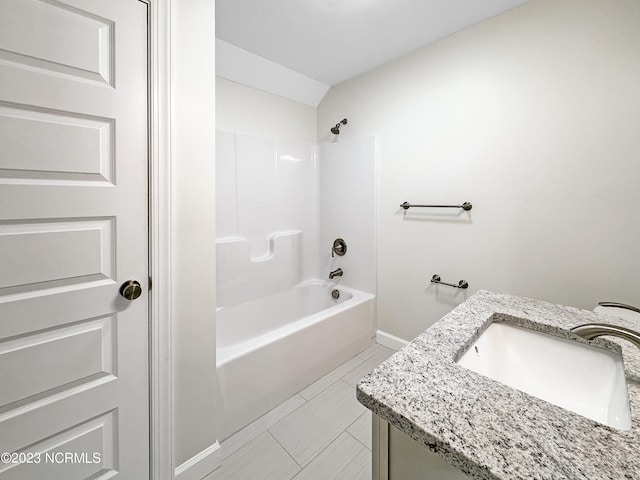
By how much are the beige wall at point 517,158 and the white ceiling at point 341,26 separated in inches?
5.6

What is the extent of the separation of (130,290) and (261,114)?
190 centimetres

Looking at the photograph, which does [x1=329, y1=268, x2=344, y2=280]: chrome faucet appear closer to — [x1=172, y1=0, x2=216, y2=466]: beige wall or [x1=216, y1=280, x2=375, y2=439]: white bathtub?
[x1=216, y1=280, x2=375, y2=439]: white bathtub

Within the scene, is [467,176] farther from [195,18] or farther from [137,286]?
[137,286]

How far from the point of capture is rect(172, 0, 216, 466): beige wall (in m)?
1.08

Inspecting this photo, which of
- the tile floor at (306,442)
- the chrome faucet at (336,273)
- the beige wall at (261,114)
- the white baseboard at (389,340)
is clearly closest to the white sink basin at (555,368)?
the tile floor at (306,442)

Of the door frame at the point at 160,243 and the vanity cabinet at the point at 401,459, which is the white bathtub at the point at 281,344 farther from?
the vanity cabinet at the point at 401,459

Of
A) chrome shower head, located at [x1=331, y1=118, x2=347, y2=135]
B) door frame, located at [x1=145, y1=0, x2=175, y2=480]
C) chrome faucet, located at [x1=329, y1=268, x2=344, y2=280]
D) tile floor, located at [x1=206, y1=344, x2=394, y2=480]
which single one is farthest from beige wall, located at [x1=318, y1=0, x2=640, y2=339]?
door frame, located at [x1=145, y1=0, x2=175, y2=480]

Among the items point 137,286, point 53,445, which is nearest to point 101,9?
point 137,286

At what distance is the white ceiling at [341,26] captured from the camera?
158cm

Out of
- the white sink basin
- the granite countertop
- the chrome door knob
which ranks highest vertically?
the chrome door knob

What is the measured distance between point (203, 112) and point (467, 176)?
1.65 meters

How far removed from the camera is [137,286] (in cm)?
102

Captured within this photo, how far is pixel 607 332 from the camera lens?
1.84 ft

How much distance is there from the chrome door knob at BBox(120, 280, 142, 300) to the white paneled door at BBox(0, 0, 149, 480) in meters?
0.03
